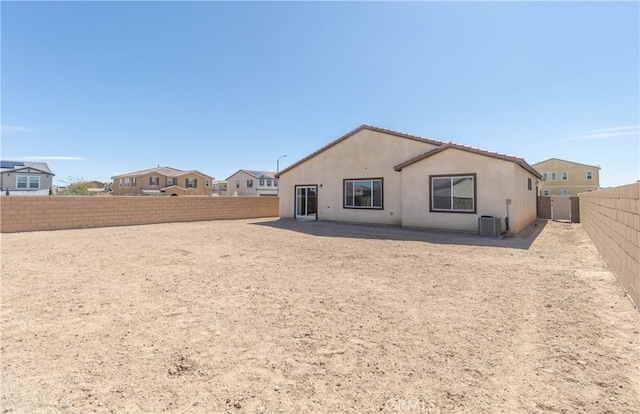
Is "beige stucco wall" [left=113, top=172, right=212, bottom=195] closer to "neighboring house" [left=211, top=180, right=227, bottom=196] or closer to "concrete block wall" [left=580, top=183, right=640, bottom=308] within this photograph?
"neighboring house" [left=211, top=180, right=227, bottom=196]

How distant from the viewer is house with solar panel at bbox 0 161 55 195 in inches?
1428

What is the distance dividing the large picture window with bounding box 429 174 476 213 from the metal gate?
12298mm

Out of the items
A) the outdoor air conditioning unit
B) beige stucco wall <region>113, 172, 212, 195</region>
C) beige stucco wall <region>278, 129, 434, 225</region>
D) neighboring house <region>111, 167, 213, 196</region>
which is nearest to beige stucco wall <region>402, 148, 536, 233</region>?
the outdoor air conditioning unit

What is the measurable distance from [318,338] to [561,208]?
23540 millimetres

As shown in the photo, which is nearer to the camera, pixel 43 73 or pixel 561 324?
pixel 561 324

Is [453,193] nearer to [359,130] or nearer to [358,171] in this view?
[358,171]

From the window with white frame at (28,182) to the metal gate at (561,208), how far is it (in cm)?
5645

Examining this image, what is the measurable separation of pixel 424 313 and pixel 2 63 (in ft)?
54.0

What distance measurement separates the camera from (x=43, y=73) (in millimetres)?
13773

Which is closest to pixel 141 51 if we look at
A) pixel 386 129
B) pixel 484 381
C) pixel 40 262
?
pixel 40 262

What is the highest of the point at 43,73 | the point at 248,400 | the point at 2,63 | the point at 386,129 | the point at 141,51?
the point at 141,51

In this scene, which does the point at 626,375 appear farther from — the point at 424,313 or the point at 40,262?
the point at 40,262

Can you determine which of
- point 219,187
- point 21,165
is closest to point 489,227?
point 21,165

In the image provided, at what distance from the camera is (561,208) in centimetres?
2009
